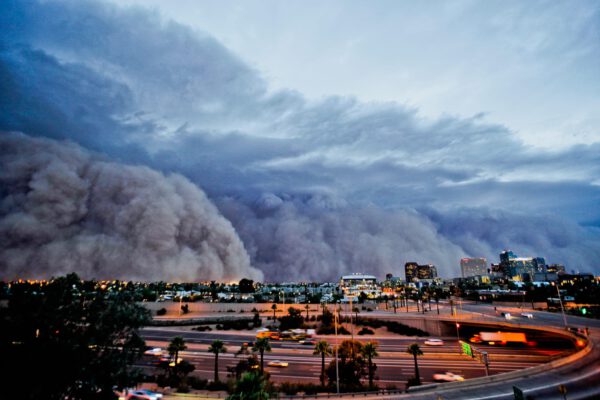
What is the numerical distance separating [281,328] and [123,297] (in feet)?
152

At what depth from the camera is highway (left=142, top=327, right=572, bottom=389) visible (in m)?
32.4

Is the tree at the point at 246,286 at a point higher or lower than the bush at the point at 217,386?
higher

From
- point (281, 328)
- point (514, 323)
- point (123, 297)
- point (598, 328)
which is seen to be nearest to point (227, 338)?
point (281, 328)

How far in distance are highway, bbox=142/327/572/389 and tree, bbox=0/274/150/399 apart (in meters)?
17.7

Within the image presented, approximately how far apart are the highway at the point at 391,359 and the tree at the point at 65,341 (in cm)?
1771

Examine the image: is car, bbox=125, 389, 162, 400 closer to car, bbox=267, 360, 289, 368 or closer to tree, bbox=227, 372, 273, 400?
tree, bbox=227, 372, 273, 400

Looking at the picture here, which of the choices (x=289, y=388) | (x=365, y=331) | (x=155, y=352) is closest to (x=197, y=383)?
(x=289, y=388)

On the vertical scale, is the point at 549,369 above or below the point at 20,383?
below

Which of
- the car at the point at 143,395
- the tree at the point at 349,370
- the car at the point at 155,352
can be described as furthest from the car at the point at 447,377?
the car at the point at 155,352

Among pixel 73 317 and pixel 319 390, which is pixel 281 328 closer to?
pixel 319 390

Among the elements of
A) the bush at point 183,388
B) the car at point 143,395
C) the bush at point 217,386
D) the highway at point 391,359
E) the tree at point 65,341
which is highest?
the tree at point 65,341

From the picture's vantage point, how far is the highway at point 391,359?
106ft

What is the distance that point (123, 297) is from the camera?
19609mm

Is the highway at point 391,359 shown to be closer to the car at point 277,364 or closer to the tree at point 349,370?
the car at point 277,364
